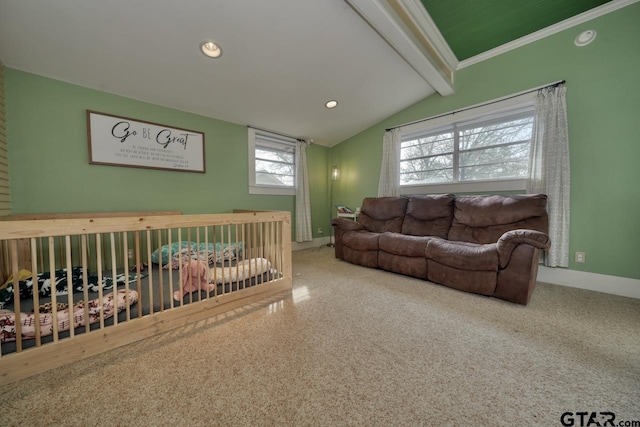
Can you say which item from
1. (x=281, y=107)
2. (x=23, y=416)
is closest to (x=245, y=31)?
(x=281, y=107)

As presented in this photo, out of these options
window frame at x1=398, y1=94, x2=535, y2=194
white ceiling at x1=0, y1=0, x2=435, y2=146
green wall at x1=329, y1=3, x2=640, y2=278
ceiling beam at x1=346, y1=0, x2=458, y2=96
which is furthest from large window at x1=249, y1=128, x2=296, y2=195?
green wall at x1=329, y1=3, x2=640, y2=278

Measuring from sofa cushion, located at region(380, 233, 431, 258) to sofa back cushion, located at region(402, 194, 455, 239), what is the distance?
16.7 inches

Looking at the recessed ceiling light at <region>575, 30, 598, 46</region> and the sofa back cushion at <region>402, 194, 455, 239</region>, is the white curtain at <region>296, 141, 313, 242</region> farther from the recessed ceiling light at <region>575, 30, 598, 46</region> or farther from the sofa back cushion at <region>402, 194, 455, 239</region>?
the recessed ceiling light at <region>575, 30, 598, 46</region>

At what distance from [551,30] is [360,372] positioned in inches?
157

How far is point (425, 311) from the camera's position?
1.91 metres

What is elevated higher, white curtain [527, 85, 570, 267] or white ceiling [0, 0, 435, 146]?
white ceiling [0, 0, 435, 146]

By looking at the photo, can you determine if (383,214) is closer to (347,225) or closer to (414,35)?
(347,225)

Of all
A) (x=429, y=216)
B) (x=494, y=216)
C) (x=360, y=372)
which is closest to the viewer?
(x=360, y=372)

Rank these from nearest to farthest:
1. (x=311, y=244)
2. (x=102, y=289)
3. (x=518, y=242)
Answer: (x=102, y=289), (x=518, y=242), (x=311, y=244)

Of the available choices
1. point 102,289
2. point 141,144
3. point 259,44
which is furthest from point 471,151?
point 141,144

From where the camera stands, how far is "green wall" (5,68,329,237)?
A: 2170 mm

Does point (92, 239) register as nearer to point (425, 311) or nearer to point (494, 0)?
point (425, 311)

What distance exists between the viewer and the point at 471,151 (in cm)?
323

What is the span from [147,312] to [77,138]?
2.20m
